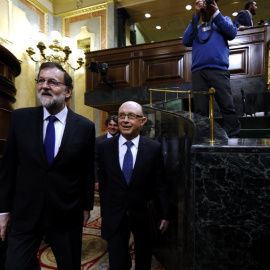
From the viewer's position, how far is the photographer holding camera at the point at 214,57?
8.11 feet

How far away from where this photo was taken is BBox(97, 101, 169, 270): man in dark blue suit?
162 cm

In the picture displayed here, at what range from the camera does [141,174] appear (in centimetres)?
166

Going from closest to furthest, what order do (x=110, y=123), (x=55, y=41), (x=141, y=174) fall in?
1. (x=141, y=174)
2. (x=110, y=123)
3. (x=55, y=41)

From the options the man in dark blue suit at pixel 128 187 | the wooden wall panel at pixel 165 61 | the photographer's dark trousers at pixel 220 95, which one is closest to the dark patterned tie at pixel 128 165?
the man in dark blue suit at pixel 128 187

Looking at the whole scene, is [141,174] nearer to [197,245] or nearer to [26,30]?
[197,245]

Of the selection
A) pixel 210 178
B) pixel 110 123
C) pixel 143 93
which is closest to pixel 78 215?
pixel 210 178

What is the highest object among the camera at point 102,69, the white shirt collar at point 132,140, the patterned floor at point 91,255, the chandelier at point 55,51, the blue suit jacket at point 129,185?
the chandelier at point 55,51

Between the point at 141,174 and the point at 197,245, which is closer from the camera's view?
the point at 197,245

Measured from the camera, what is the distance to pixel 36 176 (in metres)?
1.34

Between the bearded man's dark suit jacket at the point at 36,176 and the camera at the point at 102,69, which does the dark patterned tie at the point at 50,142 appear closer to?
the bearded man's dark suit jacket at the point at 36,176

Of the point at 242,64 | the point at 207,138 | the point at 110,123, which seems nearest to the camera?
the point at 207,138

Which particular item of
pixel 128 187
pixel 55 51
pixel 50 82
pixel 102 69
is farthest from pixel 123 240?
pixel 55 51

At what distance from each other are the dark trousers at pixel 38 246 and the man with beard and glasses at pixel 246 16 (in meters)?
4.85

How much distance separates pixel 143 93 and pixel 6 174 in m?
4.60
